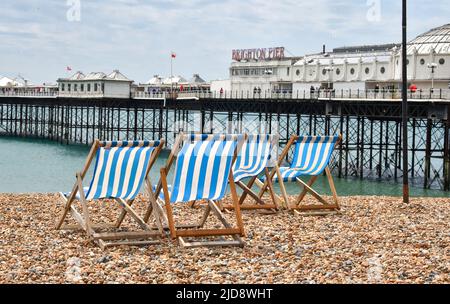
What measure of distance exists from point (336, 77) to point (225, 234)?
38.2 m

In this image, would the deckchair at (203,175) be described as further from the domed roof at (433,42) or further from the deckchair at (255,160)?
the domed roof at (433,42)

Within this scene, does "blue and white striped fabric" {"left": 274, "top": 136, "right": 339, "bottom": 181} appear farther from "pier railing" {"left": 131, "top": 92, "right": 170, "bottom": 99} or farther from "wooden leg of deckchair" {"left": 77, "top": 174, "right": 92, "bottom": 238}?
"pier railing" {"left": 131, "top": 92, "right": 170, "bottom": 99}

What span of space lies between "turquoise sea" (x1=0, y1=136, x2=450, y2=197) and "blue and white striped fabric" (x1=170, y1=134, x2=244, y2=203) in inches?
724

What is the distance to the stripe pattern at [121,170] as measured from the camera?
1004 cm

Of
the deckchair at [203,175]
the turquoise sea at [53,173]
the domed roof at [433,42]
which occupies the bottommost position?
the turquoise sea at [53,173]

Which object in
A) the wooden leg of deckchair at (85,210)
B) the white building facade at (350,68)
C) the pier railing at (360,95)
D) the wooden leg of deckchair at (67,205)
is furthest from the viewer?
the white building facade at (350,68)

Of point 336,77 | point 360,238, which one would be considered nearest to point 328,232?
point 360,238

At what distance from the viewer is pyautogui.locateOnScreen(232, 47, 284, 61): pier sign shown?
55.5 metres

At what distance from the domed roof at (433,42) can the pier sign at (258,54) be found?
13.0 meters

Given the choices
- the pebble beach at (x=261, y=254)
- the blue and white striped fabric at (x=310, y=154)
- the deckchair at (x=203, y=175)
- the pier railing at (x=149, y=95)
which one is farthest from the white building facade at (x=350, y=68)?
the deckchair at (x=203, y=175)

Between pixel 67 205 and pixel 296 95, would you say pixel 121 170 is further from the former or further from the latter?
pixel 296 95

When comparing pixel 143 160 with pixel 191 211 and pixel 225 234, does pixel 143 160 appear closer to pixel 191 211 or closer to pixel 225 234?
pixel 225 234
